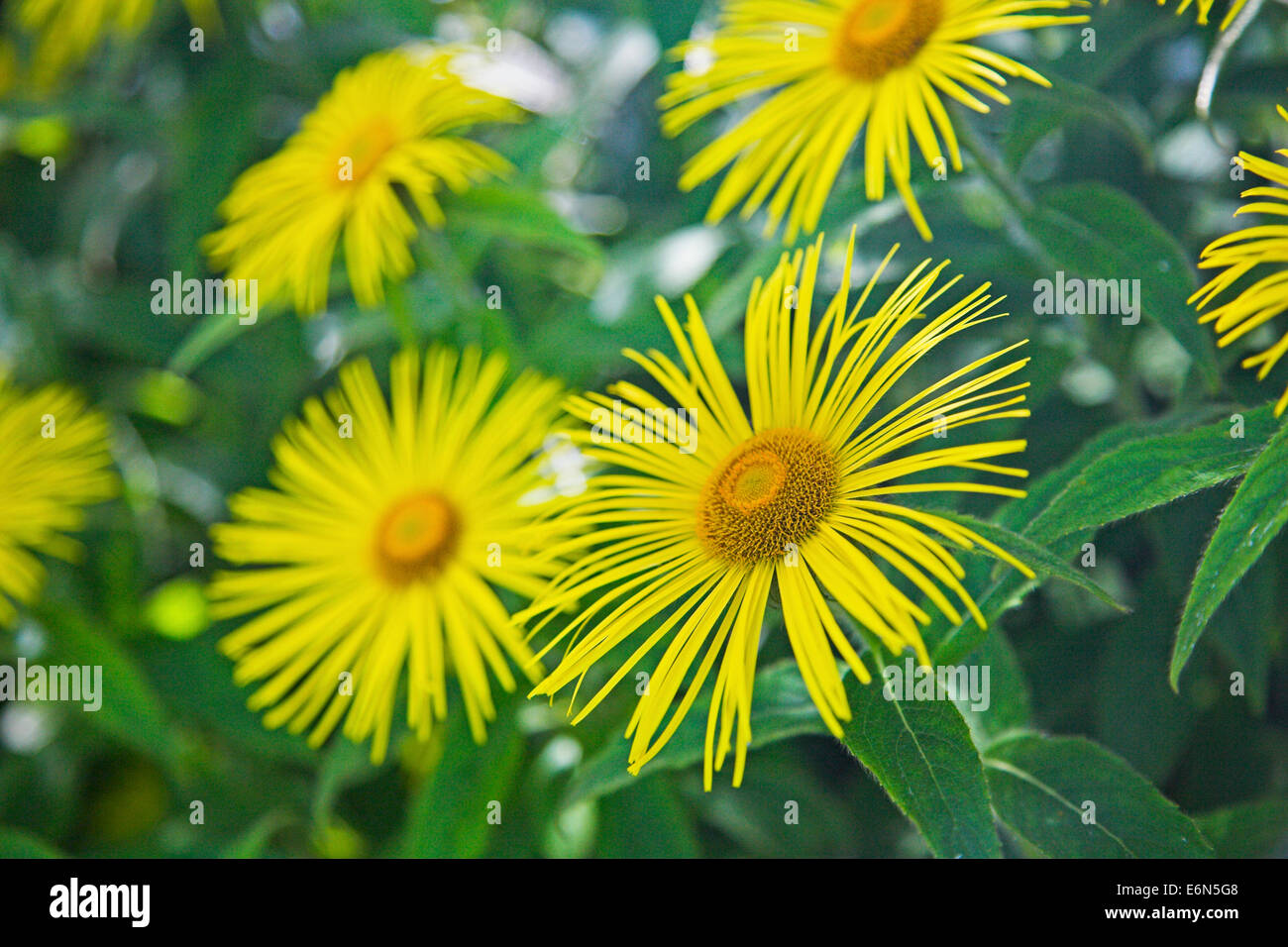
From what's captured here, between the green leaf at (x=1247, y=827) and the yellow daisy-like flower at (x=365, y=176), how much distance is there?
69 cm

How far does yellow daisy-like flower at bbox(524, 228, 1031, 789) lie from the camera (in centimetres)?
45

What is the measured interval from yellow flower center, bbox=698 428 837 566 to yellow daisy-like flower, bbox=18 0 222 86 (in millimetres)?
876

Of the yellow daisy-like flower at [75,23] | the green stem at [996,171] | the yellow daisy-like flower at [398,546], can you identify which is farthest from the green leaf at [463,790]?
the yellow daisy-like flower at [75,23]

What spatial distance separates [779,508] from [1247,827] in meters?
0.38

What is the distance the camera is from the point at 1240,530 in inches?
17.3

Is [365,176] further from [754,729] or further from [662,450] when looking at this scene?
[754,729]

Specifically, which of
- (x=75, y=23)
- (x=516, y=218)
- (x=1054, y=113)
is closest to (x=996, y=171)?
(x=1054, y=113)

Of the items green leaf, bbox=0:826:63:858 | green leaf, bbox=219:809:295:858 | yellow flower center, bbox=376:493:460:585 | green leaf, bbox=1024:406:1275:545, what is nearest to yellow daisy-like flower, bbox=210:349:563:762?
yellow flower center, bbox=376:493:460:585

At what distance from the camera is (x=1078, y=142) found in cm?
83

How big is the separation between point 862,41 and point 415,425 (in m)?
0.47

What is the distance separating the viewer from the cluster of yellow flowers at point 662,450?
0.48m

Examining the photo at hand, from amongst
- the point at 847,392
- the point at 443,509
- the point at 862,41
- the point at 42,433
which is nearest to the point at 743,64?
the point at 862,41

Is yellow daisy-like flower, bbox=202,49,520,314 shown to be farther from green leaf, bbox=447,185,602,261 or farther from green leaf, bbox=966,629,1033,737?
green leaf, bbox=966,629,1033,737

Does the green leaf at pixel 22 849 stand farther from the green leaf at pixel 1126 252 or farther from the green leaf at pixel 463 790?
the green leaf at pixel 1126 252
